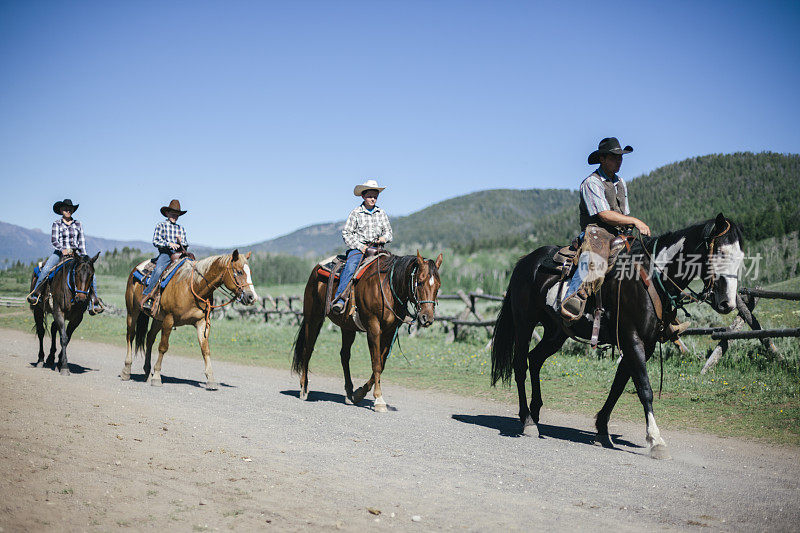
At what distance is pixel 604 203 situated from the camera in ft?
23.8

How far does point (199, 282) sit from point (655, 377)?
9.17m

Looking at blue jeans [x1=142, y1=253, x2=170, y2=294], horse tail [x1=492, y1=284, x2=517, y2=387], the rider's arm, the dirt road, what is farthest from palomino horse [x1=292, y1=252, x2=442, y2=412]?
the rider's arm

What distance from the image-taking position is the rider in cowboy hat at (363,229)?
9.77 meters

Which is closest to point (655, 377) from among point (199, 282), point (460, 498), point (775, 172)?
point (460, 498)

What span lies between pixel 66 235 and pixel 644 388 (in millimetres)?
11829

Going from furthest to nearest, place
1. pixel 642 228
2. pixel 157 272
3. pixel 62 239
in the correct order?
pixel 62 239 → pixel 157 272 → pixel 642 228

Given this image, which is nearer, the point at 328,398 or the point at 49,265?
the point at 328,398

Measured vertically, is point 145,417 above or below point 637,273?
below

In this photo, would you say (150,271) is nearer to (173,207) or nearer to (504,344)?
(173,207)

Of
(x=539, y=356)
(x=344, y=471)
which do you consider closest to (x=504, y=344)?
(x=539, y=356)

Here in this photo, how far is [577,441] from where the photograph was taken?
7.38 metres

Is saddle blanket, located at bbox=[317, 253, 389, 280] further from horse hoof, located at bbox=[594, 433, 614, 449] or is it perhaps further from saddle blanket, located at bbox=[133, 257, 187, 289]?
horse hoof, located at bbox=[594, 433, 614, 449]

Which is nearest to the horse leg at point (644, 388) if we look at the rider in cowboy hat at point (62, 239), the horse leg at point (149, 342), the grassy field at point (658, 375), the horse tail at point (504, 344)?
the horse tail at point (504, 344)

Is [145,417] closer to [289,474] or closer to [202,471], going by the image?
[202,471]
